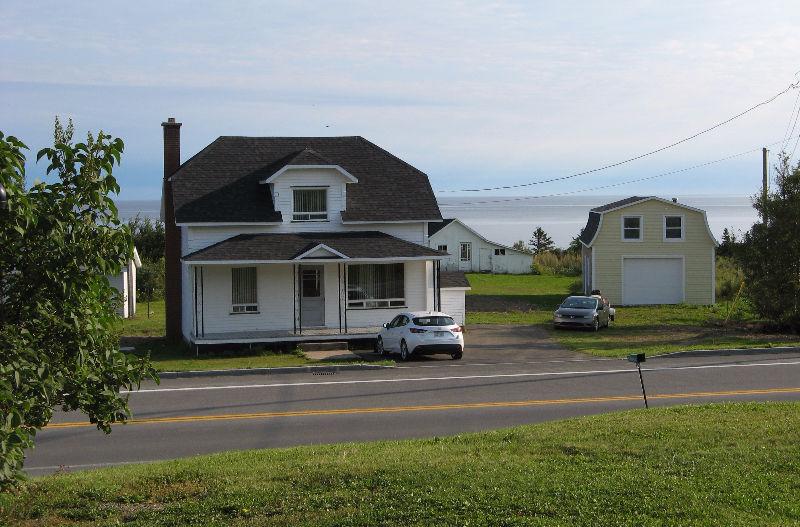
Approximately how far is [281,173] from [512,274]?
4462 centimetres

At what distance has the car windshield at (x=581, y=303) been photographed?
37225 millimetres

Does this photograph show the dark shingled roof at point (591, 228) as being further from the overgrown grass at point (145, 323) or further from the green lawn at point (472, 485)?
the green lawn at point (472, 485)

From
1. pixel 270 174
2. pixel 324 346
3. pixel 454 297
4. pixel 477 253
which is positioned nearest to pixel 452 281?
pixel 454 297

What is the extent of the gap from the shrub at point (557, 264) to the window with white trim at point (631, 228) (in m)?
23.0

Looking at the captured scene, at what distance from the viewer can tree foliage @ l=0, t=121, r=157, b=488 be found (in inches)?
309

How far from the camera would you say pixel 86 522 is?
8.99 m

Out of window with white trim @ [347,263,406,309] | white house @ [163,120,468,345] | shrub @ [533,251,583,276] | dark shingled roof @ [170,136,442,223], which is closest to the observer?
white house @ [163,120,468,345]

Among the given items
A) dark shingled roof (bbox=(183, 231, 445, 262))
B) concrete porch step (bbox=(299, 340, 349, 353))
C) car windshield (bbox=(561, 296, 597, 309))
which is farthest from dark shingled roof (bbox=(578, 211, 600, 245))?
concrete porch step (bbox=(299, 340, 349, 353))

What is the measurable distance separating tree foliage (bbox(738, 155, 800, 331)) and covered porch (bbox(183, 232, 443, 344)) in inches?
452

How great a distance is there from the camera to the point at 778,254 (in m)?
34.4

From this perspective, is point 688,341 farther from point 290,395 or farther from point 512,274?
point 512,274

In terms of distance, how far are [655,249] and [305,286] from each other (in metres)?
21.3

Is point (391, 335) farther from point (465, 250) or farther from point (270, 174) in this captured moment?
point (465, 250)

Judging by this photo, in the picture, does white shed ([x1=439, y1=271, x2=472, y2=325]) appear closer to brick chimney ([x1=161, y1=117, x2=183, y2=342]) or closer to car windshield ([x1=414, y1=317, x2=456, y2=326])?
car windshield ([x1=414, y1=317, x2=456, y2=326])
